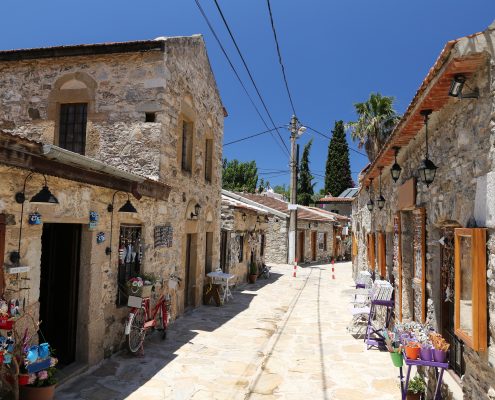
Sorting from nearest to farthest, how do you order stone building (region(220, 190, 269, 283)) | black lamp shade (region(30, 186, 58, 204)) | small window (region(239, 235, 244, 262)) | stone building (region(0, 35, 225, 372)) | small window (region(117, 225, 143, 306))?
1. black lamp shade (region(30, 186, 58, 204))
2. stone building (region(0, 35, 225, 372))
3. small window (region(117, 225, 143, 306))
4. stone building (region(220, 190, 269, 283))
5. small window (region(239, 235, 244, 262))

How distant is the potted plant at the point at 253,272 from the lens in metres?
16.6

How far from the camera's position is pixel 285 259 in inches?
978

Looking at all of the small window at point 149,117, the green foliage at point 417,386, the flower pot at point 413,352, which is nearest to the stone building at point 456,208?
the green foliage at point 417,386

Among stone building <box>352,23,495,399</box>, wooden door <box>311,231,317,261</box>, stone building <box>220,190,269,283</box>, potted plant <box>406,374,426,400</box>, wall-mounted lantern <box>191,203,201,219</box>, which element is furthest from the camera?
wooden door <box>311,231,317,261</box>

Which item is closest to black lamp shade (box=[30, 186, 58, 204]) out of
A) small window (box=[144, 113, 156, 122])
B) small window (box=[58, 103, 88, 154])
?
small window (box=[144, 113, 156, 122])

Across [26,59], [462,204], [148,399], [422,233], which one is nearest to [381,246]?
[422,233]

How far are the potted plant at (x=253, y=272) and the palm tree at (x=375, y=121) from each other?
9555mm

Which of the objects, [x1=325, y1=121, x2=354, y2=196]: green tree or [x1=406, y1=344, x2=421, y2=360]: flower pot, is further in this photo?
[x1=325, y1=121, x2=354, y2=196]: green tree

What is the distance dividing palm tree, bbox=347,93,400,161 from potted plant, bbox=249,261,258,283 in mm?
9555

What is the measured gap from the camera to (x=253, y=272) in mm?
16734

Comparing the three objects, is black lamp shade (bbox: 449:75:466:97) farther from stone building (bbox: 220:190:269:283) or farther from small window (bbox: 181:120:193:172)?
stone building (bbox: 220:190:269:283)

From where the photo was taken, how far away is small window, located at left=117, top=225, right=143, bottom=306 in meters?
7.05

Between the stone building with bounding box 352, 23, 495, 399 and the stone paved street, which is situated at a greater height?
the stone building with bounding box 352, 23, 495, 399

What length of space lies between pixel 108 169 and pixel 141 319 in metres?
2.94
